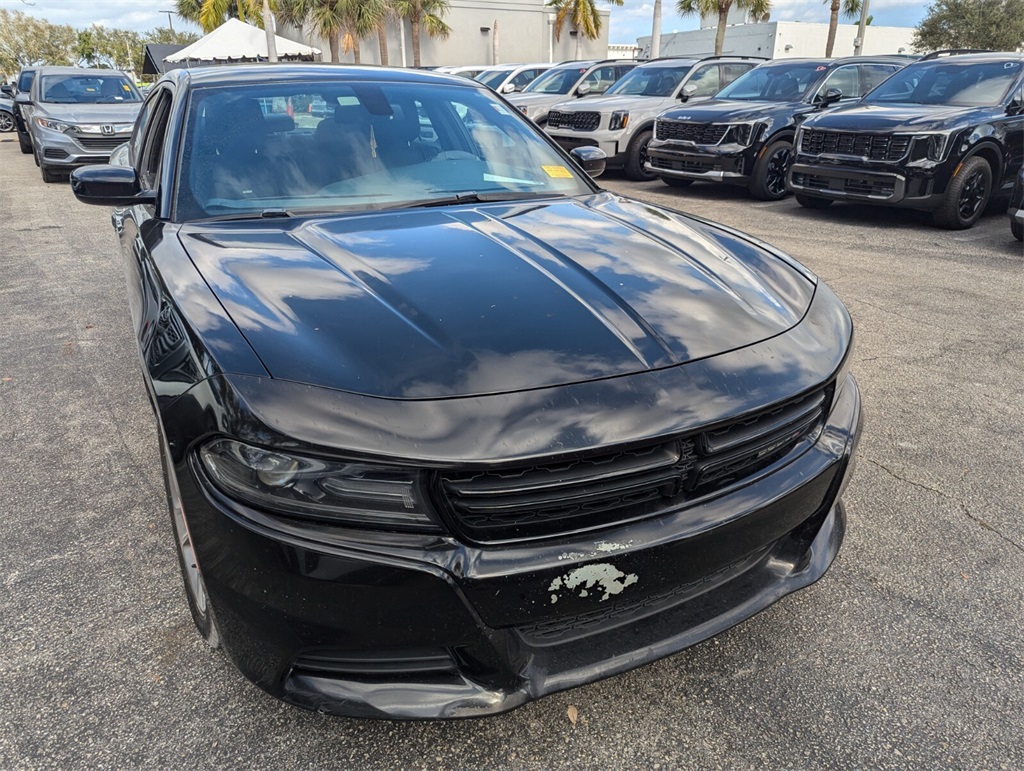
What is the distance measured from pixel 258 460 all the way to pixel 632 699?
1.15m

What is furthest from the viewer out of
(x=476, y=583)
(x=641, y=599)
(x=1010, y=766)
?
(x=1010, y=766)

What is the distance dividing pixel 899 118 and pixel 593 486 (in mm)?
7607

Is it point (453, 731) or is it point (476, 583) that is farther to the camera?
point (453, 731)

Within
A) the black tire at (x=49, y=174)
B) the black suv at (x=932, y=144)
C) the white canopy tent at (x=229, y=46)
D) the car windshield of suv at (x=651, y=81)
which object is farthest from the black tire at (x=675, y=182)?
the white canopy tent at (x=229, y=46)

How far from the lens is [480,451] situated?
142cm

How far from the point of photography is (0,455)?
322 cm

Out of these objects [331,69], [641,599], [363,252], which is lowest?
[641,599]

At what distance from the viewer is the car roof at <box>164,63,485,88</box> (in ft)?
9.81

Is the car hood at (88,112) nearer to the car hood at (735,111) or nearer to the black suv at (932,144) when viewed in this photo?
the car hood at (735,111)

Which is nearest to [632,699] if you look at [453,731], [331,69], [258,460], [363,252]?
[453,731]

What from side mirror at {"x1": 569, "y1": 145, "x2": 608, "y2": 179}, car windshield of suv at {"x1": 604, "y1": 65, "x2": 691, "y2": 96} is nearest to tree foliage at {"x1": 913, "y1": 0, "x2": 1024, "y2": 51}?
car windshield of suv at {"x1": 604, "y1": 65, "x2": 691, "y2": 96}

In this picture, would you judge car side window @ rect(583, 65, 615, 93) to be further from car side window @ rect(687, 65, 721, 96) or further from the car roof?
the car roof

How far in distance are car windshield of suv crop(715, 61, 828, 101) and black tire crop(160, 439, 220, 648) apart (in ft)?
31.6

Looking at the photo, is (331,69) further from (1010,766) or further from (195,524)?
(1010,766)
